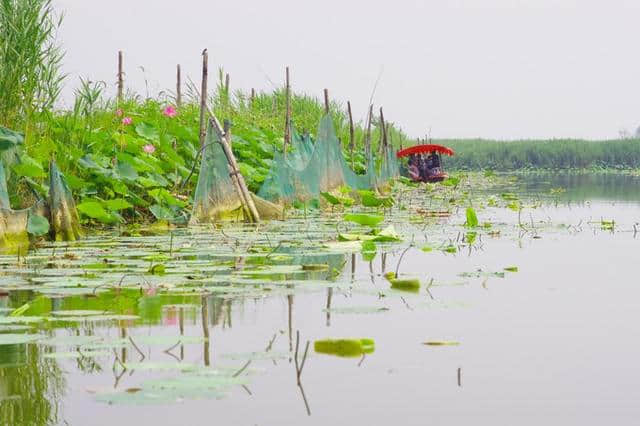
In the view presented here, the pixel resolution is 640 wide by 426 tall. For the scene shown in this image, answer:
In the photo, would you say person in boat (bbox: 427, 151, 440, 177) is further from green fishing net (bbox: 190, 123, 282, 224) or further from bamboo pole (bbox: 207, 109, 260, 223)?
green fishing net (bbox: 190, 123, 282, 224)

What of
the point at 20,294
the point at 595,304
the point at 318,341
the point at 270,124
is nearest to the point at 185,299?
the point at 20,294

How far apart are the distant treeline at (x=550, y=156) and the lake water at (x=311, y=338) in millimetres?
38098

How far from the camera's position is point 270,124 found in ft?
57.3

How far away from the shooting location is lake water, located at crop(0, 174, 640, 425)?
2.46 metres

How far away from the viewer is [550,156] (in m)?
43.5

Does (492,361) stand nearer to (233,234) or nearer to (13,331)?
(13,331)

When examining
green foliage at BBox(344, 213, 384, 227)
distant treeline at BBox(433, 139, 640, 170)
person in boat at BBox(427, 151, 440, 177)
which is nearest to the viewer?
green foliage at BBox(344, 213, 384, 227)

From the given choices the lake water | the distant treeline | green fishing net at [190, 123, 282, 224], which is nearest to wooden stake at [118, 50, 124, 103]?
green fishing net at [190, 123, 282, 224]

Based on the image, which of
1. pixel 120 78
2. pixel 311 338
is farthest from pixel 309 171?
pixel 311 338

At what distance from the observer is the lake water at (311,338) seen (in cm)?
246

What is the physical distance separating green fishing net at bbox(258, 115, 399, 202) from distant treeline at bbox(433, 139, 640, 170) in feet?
99.3

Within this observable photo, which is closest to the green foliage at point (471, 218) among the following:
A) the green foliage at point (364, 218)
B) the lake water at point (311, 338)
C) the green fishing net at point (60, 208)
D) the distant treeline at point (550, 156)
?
the green foliage at point (364, 218)

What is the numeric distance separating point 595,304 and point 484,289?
1.75 feet

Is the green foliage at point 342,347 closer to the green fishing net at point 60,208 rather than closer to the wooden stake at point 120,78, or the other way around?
the green fishing net at point 60,208
